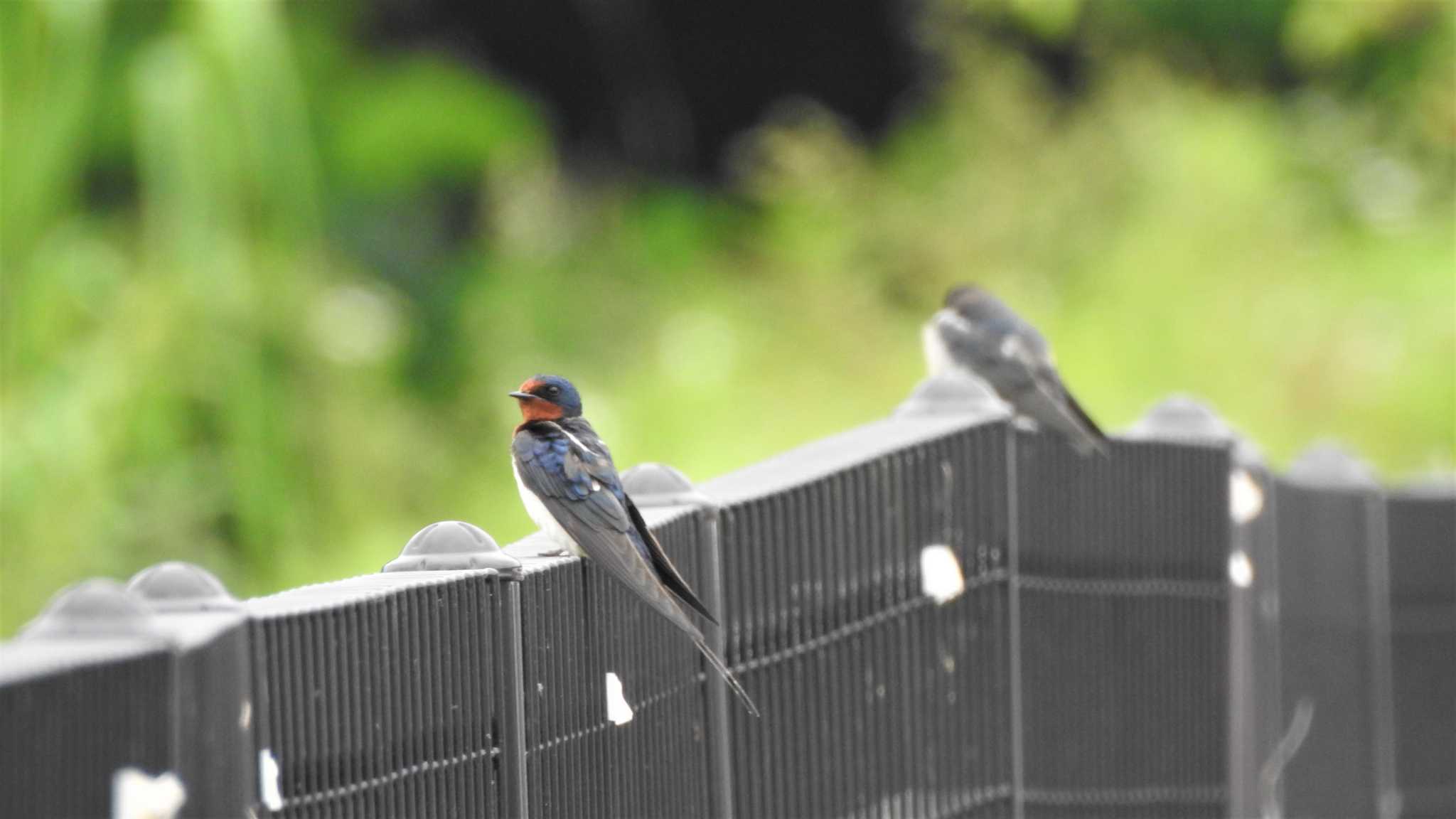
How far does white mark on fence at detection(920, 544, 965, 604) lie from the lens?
237 inches

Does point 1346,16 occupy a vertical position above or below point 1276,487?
above

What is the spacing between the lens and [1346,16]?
1611 centimetres

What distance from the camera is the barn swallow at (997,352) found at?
28.3 ft

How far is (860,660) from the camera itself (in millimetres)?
5703

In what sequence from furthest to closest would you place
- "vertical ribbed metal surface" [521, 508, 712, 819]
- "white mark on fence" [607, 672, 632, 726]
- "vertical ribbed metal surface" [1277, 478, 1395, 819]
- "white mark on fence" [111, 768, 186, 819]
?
"vertical ribbed metal surface" [1277, 478, 1395, 819] → "white mark on fence" [607, 672, 632, 726] → "vertical ribbed metal surface" [521, 508, 712, 819] → "white mark on fence" [111, 768, 186, 819]

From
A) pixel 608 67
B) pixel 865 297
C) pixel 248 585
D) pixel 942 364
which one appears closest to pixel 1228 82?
pixel 865 297

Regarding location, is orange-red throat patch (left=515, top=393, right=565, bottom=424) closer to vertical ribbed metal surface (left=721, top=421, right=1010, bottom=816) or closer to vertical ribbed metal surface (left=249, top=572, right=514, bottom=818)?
vertical ribbed metal surface (left=721, top=421, right=1010, bottom=816)

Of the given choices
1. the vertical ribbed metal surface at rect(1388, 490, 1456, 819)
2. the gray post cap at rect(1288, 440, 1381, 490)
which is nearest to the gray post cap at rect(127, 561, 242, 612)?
the gray post cap at rect(1288, 440, 1381, 490)

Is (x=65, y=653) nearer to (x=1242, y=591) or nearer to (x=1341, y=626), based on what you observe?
(x=1242, y=591)

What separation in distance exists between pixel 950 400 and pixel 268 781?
3250 mm

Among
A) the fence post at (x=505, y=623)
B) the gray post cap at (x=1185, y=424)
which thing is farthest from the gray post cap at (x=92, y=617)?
the gray post cap at (x=1185, y=424)

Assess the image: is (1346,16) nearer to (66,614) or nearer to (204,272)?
(204,272)

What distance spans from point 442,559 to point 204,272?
870cm

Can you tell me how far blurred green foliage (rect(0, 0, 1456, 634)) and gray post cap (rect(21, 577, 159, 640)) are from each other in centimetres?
923
